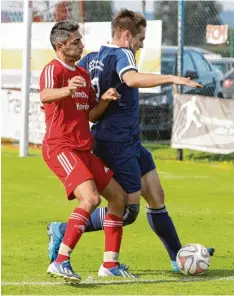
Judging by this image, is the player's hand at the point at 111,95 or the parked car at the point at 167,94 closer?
the player's hand at the point at 111,95

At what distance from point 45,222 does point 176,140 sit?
7.84m

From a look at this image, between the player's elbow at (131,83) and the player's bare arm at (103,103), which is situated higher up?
the player's elbow at (131,83)

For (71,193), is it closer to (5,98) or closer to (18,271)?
(18,271)

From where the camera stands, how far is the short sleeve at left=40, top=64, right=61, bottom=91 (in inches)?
308

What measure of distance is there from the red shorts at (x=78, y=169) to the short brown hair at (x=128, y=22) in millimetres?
1057

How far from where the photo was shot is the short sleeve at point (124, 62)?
7.92 m

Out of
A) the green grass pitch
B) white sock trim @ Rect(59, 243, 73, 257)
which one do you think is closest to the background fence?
the green grass pitch

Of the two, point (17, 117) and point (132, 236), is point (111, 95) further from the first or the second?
point (17, 117)

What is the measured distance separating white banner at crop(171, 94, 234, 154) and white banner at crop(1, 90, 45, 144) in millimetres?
3357

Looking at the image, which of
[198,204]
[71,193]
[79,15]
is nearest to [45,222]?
[198,204]

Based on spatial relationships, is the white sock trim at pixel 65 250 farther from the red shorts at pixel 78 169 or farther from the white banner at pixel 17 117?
the white banner at pixel 17 117

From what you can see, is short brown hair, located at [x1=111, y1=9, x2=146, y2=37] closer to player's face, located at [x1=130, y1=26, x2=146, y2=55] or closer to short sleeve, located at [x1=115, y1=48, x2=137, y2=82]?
player's face, located at [x1=130, y1=26, x2=146, y2=55]

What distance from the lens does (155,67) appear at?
19375 millimetres

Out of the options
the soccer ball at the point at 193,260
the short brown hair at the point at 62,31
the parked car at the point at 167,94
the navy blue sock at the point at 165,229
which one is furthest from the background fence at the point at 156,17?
the short brown hair at the point at 62,31
